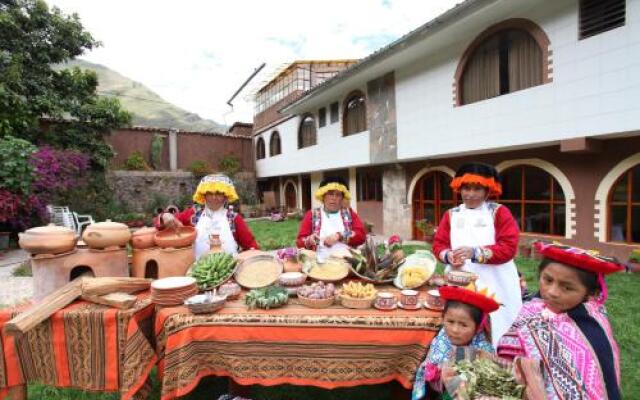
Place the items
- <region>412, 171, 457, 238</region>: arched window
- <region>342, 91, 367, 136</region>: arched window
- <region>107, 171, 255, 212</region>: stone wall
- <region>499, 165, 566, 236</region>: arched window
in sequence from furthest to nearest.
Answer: <region>107, 171, 255, 212</region>: stone wall → <region>342, 91, 367, 136</region>: arched window → <region>412, 171, 457, 238</region>: arched window → <region>499, 165, 566, 236</region>: arched window

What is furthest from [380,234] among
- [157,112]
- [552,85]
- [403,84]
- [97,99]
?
[157,112]

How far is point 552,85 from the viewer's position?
6039mm

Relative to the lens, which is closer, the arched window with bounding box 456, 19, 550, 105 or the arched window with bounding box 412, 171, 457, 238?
the arched window with bounding box 456, 19, 550, 105

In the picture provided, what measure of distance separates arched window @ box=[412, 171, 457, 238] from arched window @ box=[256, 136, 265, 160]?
12.1 meters

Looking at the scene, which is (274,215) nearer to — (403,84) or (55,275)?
(403,84)

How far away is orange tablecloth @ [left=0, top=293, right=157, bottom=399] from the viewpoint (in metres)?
2.13

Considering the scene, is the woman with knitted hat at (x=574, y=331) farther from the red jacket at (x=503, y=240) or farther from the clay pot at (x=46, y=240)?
the clay pot at (x=46, y=240)

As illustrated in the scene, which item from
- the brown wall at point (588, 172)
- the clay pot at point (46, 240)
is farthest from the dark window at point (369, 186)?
the clay pot at point (46, 240)

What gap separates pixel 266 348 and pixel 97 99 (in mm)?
16145

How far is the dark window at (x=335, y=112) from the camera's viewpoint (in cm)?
1293

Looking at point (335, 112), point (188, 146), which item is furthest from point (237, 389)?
point (188, 146)

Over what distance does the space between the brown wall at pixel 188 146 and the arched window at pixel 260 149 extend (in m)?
0.56

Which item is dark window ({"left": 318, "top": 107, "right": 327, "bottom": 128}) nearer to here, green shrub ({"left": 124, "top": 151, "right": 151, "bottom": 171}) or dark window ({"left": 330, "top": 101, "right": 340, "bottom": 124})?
dark window ({"left": 330, "top": 101, "right": 340, "bottom": 124})

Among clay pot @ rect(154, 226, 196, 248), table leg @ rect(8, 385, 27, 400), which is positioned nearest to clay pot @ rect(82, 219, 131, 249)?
clay pot @ rect(154, 226, 196, 248)
